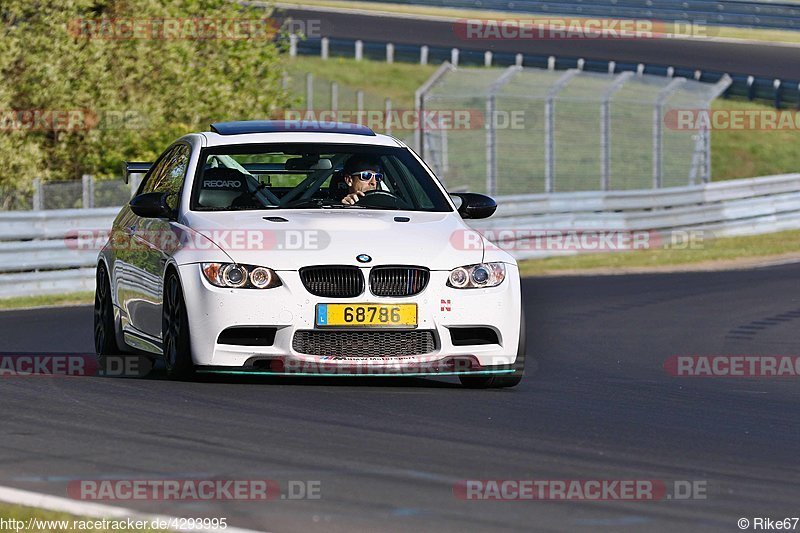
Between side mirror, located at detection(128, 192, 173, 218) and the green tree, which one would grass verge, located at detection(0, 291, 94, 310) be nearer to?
the green tree

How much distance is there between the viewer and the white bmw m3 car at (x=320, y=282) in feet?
30.1

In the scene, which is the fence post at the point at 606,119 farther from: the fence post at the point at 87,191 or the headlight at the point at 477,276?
the headlight at the point at 477,276

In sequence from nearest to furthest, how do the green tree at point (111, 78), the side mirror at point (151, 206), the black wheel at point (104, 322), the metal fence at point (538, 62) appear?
the side mirror at point (151, 206), the black wheel at point (104, 322), the green tree at point (111, 78), the metal fence at point (538, 62)

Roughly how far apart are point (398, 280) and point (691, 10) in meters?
39.4

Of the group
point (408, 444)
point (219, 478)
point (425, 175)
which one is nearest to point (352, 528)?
point (219, 478)

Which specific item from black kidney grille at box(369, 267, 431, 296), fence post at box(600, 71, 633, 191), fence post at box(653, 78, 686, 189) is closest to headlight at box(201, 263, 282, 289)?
black kidney grille at box(369, 267, 431, 296)

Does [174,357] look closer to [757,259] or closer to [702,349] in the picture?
[702,349]

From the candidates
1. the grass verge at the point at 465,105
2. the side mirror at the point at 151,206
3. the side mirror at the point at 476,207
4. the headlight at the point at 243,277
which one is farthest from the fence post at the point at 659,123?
the headlight at the point at 243,277

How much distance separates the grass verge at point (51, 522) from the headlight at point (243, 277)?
3470 mm

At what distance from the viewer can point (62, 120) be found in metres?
22.6

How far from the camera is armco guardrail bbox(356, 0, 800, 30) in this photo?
4547cm

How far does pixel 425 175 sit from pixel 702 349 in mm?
3584

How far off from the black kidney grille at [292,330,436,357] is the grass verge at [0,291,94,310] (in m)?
8.92

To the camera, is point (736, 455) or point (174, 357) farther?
point (174, 357)
